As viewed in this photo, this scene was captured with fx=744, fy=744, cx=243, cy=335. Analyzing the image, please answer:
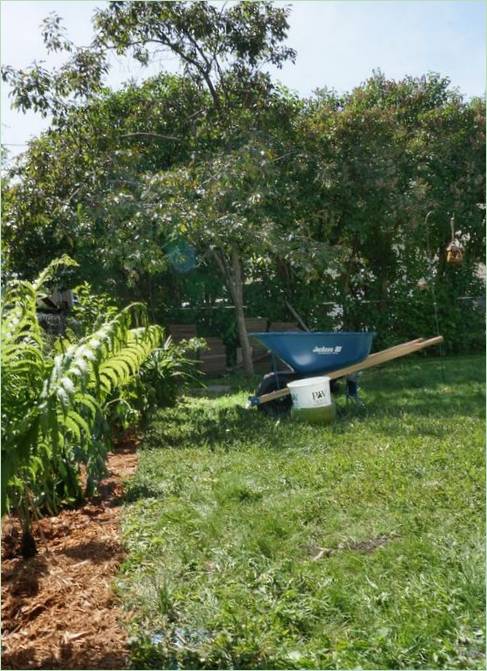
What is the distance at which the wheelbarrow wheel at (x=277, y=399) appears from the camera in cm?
655

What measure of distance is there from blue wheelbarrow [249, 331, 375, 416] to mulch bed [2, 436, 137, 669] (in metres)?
2.95

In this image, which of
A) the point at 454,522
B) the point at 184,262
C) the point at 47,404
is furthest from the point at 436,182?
the point at 47,404

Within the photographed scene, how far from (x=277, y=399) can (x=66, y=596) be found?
13.5 feet

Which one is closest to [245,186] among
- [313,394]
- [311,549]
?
[313,394]

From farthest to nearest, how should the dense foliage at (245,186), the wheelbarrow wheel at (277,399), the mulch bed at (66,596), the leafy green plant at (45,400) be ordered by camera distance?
the dense foliage at (245,186), the wheelbarrow wheel at (277,399), the leafy green plant at (45,400), the mulch bed at (66,596)

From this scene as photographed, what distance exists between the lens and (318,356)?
6.44 m

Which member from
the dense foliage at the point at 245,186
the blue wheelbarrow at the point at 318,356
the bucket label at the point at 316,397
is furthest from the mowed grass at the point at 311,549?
the dense foliage at the point at 245,186

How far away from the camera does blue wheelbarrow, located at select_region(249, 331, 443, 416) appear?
6289mm

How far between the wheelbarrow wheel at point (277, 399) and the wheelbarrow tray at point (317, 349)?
226 millimetres

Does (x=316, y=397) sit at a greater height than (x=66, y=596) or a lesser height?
greater

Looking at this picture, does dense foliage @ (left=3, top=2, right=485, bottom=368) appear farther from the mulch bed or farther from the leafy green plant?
the mulch bed

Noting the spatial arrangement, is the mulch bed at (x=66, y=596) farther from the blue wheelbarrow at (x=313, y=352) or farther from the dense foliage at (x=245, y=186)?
the dense foliage at (x=245, y=186)

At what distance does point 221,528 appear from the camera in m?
3.27

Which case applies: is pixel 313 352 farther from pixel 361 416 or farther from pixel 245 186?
pixel 245 186
